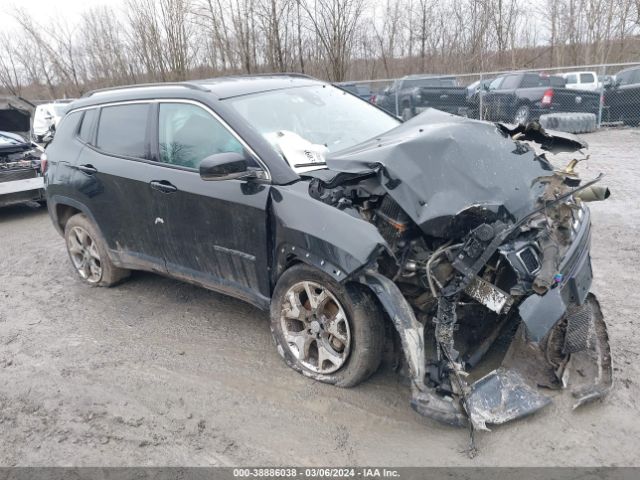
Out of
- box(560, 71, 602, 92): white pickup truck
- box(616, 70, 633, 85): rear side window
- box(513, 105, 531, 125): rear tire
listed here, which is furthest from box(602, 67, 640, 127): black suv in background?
box(513, 105, 531, 125): rear tire

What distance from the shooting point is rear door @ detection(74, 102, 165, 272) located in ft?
13.8

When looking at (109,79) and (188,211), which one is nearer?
(188,211)

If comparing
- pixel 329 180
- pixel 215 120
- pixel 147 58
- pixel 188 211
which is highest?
pixel 147 58

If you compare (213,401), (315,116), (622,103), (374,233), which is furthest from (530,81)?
(213,401)

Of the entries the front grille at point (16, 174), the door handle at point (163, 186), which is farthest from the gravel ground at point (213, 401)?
the front grille at point (16, 174)

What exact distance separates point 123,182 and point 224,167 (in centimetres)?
151

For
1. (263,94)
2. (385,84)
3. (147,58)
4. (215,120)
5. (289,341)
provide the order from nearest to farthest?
(289,341)
(215,120)
(263,94)
(385,84)
(147,58)

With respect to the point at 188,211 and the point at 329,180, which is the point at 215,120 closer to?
the point at 188,211

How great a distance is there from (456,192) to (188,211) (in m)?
1.95

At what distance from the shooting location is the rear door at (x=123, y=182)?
13.8ft

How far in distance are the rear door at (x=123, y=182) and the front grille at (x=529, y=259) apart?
9.03 ft

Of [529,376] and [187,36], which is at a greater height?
[187,36]

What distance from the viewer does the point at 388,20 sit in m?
27.5

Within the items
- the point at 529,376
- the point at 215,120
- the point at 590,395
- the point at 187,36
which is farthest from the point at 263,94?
the point at 187,36
